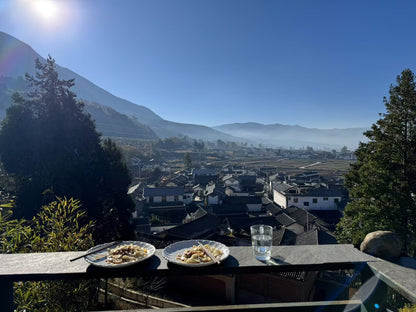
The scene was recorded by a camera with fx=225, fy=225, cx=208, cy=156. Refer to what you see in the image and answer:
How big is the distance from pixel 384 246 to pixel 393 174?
536 centimetres

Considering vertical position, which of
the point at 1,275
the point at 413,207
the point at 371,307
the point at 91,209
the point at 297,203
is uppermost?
the point at 1,275

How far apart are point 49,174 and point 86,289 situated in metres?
7.37

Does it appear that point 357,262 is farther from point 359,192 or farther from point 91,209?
point 91,209

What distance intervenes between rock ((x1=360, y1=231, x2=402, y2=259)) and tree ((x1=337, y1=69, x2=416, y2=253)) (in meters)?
4.66

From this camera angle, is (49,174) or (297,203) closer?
(49,174)

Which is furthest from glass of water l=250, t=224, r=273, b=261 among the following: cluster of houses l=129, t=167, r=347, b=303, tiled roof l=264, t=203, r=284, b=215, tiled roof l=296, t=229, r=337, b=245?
tiled roof l=264, t=203, r=284, b=215

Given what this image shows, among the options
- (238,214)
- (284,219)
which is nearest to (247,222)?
(284,219)

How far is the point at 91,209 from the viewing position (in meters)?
7.34

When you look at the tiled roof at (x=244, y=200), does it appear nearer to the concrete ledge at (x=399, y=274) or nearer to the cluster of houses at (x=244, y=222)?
the cluster of houses at (x=244, y=222)

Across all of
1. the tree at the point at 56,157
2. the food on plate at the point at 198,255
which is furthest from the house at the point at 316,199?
the food on plate at the point at 198,255

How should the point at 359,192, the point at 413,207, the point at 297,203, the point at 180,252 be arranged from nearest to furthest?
the point at 180,252
the point at 413,207
the point at 359,192
the point at 297,203

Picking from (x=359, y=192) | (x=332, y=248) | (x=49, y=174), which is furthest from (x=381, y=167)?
(x=49, y=174)

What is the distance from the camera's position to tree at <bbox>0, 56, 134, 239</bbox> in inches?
289

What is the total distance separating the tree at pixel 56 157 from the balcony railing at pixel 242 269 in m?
6.56
